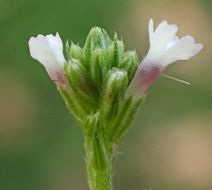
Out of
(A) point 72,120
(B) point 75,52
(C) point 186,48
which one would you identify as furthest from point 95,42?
(A) point 72,120

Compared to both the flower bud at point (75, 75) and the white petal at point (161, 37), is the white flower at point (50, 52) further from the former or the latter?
the white petal at point (161, 37)

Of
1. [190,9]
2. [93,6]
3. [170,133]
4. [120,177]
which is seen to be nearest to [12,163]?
[120,177]

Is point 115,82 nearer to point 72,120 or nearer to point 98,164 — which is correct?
point 98,164

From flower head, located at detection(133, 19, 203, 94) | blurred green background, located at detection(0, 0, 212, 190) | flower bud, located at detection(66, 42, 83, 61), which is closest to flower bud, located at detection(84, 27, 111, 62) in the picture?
flower bud, located at detection(66, 42, 83, 61)

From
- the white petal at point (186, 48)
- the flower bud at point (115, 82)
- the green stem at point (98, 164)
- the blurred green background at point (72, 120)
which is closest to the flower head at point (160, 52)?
the white petal at point (186, 48)

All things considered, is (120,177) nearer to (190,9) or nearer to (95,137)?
(190,9)

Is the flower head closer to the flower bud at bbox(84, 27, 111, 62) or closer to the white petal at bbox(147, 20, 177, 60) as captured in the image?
the white petal at bbox(147, 20, 177, 60)
